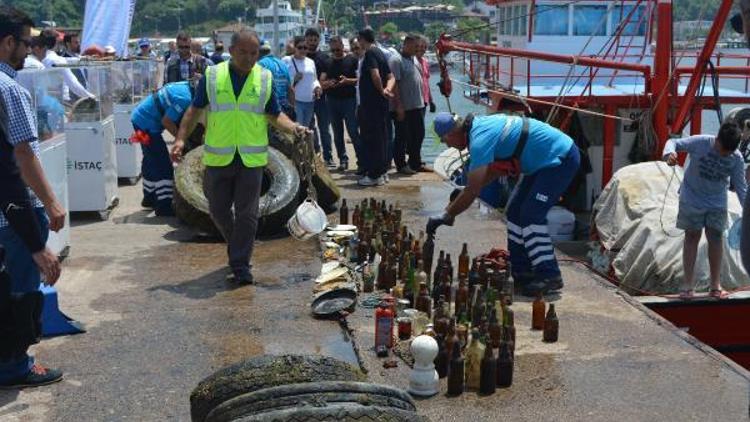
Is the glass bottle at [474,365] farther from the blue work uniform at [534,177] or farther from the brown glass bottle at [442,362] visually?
the blue work uniform at [534,177]

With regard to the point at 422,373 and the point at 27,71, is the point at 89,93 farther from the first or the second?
the point at 422,373

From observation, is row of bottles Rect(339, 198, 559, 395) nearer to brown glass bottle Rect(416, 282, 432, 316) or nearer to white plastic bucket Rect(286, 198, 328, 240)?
brown glass bottle Rect(416, 282, 432, 316)

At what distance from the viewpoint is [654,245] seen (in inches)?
373

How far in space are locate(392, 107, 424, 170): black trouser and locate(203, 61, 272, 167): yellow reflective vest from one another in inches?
224

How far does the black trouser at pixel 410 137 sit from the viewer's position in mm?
13562

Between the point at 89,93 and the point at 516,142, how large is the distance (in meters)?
5.62

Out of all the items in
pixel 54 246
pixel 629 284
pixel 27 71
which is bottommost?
pixel 629 284

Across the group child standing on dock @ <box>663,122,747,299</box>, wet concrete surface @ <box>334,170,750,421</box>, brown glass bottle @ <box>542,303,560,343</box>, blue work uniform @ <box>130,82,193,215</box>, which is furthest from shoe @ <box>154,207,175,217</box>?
brown glass bottle @ <box>542,303,560,343</box>

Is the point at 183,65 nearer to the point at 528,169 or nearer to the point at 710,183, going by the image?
the point at 528,169

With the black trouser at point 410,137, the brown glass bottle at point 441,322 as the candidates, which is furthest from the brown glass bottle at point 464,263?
the black trouser at point 410,137

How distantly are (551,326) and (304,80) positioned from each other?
25.7 feet

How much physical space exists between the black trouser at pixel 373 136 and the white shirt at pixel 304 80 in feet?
3.95

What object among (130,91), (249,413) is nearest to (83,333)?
(249,413)

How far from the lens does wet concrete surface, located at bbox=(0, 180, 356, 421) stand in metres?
5.59
